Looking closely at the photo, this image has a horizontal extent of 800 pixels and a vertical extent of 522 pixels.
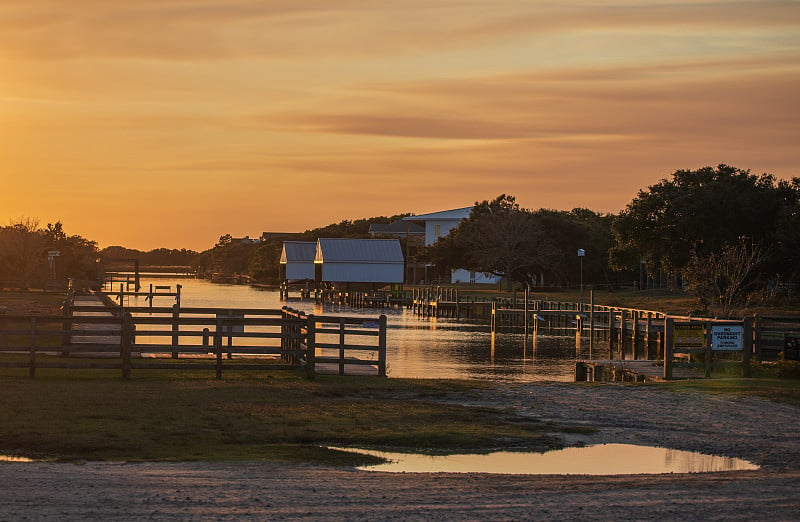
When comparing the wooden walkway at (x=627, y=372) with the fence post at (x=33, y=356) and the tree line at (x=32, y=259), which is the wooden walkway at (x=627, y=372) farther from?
the tree line at (x=32, y=259)

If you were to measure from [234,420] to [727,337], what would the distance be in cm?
1411

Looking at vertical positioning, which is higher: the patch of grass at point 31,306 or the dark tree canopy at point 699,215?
the dark tree canopy at point 699,215

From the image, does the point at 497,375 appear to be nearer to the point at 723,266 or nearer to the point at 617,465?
the point at 617,465

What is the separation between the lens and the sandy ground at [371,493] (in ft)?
32.1

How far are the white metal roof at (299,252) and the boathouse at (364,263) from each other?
20.7m

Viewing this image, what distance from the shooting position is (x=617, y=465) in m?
14.1

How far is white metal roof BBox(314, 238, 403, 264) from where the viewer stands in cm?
11012

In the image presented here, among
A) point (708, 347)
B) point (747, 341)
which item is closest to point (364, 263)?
point (708, 347)

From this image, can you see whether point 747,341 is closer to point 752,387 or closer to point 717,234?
point 752,387

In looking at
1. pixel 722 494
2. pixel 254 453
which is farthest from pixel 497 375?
pixel 722 494

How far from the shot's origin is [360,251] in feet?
364

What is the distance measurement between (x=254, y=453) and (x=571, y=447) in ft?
15.8

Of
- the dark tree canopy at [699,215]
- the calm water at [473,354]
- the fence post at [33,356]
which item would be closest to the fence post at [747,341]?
the calm water at [473,354]

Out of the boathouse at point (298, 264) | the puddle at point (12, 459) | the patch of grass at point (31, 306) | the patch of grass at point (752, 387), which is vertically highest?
the boathouse at point (298, 264)
